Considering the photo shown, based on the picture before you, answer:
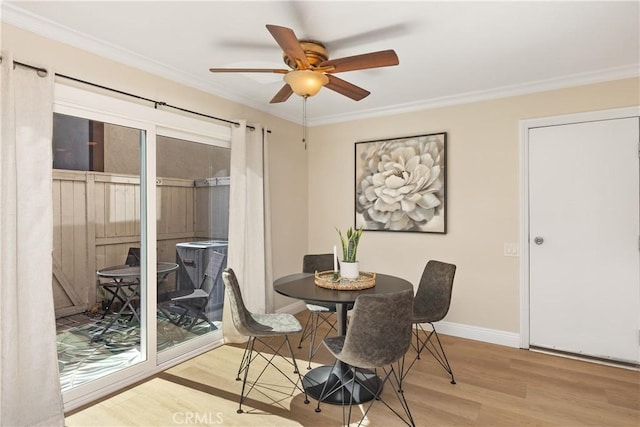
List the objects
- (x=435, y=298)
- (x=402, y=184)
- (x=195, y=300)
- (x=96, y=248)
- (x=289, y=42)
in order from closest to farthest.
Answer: (x=289, y=42) < (x=96, y=248) < (x=435, y=298) < (x=195, y=300) < (x=402, y=184)

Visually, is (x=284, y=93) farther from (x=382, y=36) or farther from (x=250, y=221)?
(x=250, y=221)

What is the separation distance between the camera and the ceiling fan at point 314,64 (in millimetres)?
2048

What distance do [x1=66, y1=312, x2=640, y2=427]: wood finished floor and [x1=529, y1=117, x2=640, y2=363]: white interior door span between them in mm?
289

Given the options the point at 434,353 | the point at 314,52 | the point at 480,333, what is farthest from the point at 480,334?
the point at 314,52

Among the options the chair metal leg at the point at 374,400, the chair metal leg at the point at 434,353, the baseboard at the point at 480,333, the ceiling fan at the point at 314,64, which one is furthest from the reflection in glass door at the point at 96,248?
the baseboard at the point at 480,333

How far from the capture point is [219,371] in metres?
3.01

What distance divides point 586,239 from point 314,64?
2833 millimetres

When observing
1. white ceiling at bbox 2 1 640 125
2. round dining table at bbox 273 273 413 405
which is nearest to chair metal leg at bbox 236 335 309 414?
round dining table at bbox 273 273 413 405

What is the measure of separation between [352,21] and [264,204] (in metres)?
2.17

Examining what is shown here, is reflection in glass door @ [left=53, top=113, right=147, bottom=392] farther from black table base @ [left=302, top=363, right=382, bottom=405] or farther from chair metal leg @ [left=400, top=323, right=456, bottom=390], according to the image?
chair metal leg @ [left=400, top=323, right=456, bottom=390]

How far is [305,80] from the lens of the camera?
230 cm

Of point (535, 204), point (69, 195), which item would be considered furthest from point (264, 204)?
point (535, 204)

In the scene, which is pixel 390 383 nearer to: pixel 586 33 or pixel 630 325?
pixel 630 325

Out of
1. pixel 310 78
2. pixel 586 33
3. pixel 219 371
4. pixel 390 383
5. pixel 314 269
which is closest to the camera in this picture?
pixel 310 78
